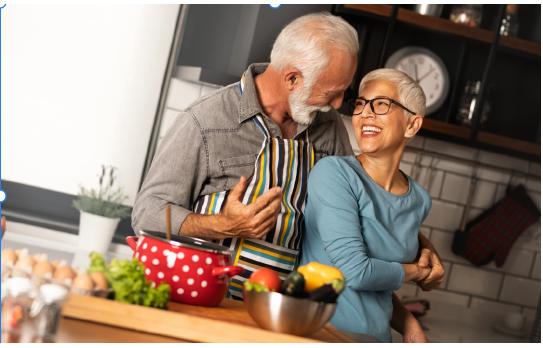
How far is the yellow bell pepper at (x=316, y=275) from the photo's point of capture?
2.83 ft

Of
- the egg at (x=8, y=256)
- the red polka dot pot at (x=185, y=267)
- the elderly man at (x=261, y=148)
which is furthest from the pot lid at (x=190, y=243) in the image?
the elderly man at (x=261, y=148)

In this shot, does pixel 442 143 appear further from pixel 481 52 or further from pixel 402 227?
pixel 402 227

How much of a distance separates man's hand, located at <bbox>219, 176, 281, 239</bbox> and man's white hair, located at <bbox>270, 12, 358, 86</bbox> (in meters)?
0.45

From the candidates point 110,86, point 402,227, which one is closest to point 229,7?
point 110,86

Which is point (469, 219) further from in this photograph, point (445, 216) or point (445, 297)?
point (445, 297)

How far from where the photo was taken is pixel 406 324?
1.39 metres

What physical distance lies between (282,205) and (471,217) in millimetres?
1654

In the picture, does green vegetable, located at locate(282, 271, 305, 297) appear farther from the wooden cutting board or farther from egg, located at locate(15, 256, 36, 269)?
egg, located at locate(15, 256, 36, 269)

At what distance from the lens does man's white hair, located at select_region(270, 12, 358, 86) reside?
138 cm

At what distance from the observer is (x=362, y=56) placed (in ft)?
8.03

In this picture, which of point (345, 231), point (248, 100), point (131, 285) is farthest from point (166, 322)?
point (248, 100)

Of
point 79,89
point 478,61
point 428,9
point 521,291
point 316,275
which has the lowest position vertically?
point 521,291

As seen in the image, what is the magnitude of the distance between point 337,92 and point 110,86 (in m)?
1.31

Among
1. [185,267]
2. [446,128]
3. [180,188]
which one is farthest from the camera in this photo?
[446,128]
